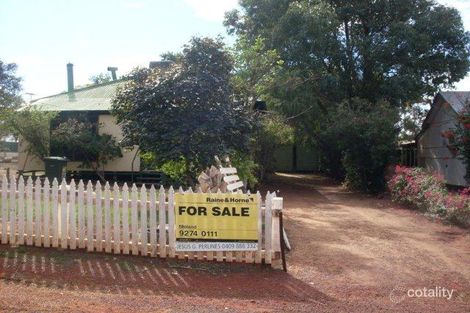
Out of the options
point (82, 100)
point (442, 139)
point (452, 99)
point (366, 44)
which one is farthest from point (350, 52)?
point (82, 100)

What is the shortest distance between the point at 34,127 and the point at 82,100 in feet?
12.1

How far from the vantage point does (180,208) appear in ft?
23.2

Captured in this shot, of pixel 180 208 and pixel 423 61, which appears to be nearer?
pixel 180 208

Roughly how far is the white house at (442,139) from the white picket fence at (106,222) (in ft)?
44.2

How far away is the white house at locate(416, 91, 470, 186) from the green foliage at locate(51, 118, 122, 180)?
13399 millimetres

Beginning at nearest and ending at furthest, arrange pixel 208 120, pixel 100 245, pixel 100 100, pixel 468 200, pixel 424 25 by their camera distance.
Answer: pixel 100 245, pixel 208 120, pixel 468 200, pixel 100 100, pixel 424 25

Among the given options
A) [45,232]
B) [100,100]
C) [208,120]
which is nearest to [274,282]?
[45,232]

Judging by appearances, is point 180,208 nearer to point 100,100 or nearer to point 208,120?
point 208,120

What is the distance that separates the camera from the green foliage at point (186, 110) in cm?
983

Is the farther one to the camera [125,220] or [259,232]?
[125,220]

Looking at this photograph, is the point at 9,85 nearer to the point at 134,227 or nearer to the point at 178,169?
the point at 178,169

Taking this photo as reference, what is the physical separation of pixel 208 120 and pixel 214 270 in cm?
403

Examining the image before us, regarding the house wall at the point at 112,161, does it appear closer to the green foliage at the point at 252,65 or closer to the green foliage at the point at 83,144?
the green foliage at the point at 83,144

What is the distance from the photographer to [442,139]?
2192cm
